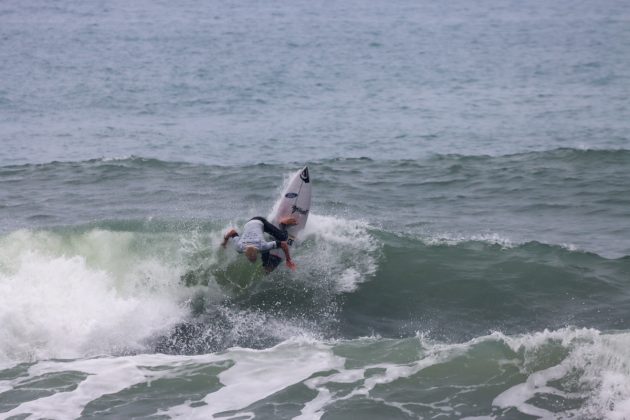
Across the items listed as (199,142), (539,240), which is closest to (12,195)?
(199,142)

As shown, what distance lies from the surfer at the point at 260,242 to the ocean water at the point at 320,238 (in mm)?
379

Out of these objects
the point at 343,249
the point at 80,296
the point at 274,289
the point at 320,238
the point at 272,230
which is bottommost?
the point at 274,289

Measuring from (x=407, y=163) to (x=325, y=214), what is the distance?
5.49 metres

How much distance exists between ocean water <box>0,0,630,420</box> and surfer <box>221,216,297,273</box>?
0.38m

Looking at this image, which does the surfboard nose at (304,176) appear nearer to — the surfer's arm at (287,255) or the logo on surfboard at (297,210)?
the logo on surfboard at (297,210)

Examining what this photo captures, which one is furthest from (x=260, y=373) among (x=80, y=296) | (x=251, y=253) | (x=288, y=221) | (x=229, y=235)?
(x=288, y=221)

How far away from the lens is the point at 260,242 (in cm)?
1212

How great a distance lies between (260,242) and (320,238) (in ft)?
5.97

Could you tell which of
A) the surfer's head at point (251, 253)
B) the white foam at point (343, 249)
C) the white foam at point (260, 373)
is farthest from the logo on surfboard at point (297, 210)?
the white foam at point (260, 373)

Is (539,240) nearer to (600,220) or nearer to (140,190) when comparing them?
(600,220)

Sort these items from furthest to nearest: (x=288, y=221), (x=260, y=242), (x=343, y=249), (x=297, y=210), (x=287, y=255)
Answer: (x=297, y=210) → (x=343, y=249) → (x=288, y=221) → (x=287, y=255) → (x=260, y=242)

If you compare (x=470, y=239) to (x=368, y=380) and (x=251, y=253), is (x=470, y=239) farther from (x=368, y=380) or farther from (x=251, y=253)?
(x=368, y=380)

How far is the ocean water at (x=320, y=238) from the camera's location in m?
9.41

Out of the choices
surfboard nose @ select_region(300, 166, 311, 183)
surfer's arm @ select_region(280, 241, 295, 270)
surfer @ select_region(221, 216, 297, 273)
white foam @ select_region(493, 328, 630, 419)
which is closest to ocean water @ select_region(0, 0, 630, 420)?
white foam @ select_region(493, 328, 630, 419)
